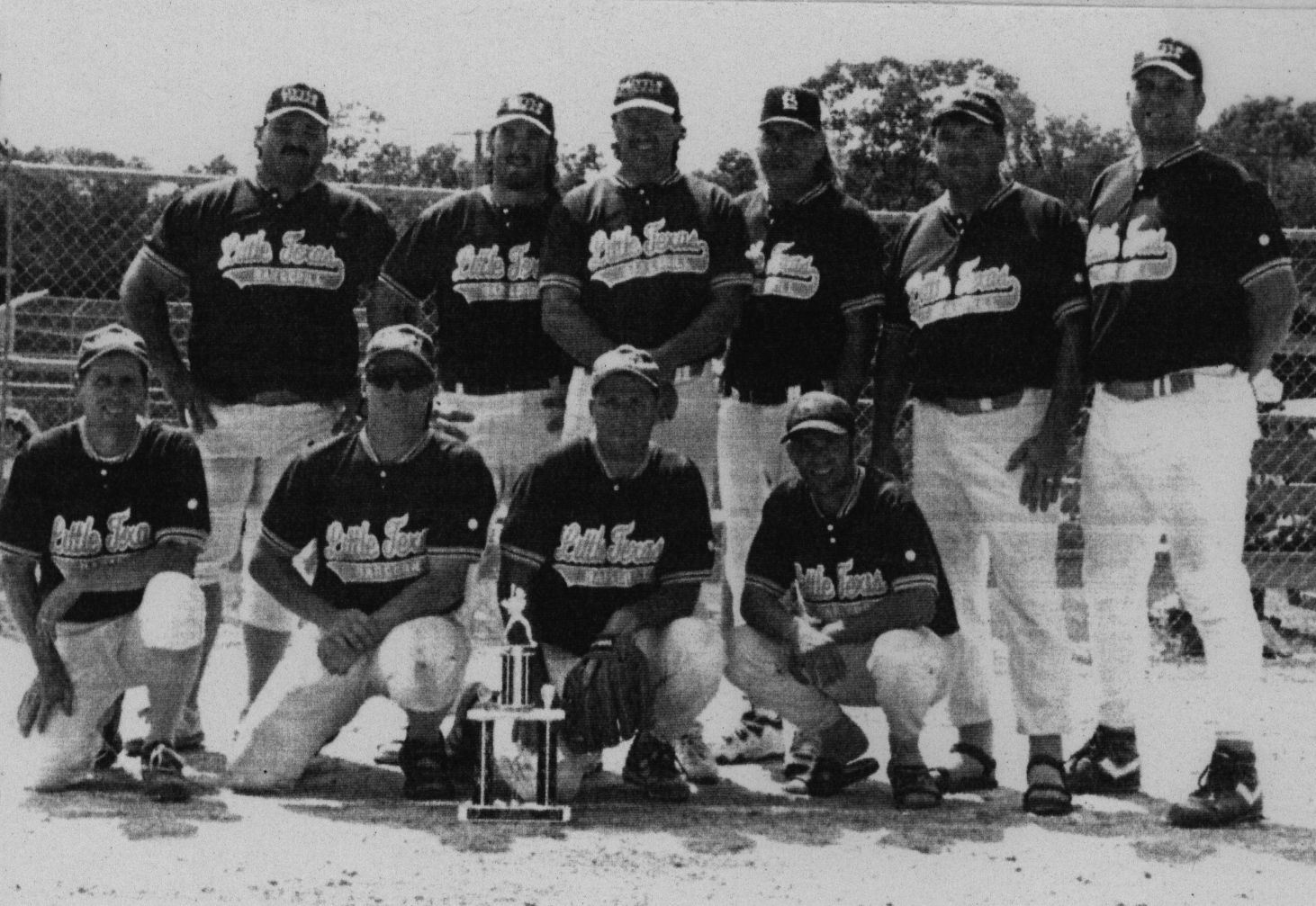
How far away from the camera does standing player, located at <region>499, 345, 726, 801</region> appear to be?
Answer: 4133 millimetres

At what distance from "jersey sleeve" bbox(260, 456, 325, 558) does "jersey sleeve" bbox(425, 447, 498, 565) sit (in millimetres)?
353

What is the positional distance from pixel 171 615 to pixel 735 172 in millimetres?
3596

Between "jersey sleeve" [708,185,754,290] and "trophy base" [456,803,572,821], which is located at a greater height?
"jersey sleeve" [708,185,754,290]

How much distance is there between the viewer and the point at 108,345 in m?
4.11

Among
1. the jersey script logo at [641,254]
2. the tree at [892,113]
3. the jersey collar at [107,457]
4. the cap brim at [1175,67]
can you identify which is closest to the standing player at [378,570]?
the jersey collar at [107,457]

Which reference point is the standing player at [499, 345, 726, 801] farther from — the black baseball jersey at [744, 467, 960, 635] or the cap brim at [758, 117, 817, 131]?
the cap brim at [758, 117, 817, 131]

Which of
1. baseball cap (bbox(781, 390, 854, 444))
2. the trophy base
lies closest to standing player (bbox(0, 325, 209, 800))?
the trophy base

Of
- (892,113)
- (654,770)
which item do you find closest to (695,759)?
(654,770)

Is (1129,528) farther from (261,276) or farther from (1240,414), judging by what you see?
(261,276)

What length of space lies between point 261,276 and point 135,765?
154 cm

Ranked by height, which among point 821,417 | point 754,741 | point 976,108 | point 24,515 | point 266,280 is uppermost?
point 976,108

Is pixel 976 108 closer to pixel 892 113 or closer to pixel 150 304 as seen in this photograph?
pixel 892 113

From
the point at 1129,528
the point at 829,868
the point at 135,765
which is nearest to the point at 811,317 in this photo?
the point at 1129,528

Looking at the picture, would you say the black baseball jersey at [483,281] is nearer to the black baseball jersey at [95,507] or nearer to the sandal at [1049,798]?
the black baseball jersey at [95,507]
